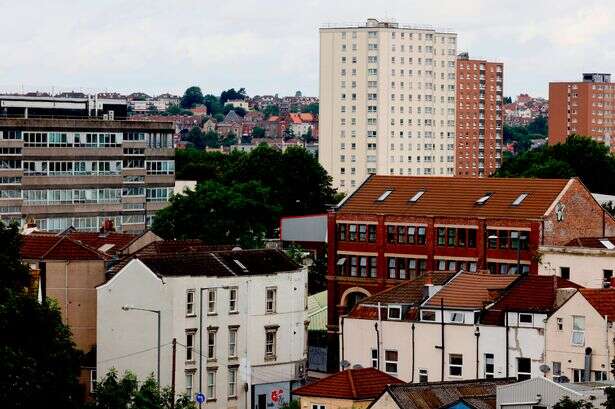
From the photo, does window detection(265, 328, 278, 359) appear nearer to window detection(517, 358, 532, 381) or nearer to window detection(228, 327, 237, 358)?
window detection(228, 327, 237, 358)

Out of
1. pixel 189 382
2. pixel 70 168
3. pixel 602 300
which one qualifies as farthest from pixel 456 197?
pixel 70 168

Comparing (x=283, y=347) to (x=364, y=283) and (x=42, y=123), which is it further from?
(x=42, y=123)

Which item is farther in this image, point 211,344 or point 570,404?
point 211,344

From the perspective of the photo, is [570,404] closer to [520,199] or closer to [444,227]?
[520,199]

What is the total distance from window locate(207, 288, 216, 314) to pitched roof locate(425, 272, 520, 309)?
1050 centimetres

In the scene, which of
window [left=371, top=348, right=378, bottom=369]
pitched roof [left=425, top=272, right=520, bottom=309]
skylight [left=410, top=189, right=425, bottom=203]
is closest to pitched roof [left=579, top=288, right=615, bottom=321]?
pitched roof [left=425, top=272, right=520, bottom=309]

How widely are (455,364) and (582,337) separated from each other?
280 inches

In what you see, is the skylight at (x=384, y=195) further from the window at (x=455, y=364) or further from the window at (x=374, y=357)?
the window at (x=455, y=364)

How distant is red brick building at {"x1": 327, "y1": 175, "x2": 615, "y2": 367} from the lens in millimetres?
120688

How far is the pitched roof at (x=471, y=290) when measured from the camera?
102 metres

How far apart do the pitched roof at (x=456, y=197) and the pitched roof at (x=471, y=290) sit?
49.3 feet

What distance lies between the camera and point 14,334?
8638cm

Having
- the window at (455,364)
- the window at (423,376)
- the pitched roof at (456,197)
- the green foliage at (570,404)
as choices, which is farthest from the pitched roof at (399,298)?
the green foliage at (570,404)

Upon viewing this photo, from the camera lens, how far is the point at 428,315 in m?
102
